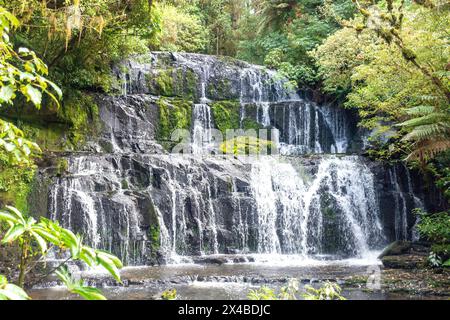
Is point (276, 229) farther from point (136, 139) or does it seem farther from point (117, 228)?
point (136, 139)

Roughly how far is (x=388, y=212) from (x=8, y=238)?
1433cm

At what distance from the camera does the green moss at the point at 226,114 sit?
62.2 feet

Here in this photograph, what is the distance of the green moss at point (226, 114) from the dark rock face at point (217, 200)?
10.8ft

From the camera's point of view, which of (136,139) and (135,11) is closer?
(135,11)

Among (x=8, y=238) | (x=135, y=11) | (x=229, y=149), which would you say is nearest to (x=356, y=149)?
(x=229, y=149)

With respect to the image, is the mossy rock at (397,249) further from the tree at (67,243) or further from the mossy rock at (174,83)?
the tree at (67,243)

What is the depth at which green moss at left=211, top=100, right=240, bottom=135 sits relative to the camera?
18969mm

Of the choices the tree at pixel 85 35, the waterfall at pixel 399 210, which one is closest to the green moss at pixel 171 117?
the tree at pixel 85 35

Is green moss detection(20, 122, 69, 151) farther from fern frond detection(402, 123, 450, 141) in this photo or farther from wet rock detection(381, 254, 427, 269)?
fern frond detection(402, 123, 450, 141)

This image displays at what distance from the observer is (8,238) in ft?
5.32

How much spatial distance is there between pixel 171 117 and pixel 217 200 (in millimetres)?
5714

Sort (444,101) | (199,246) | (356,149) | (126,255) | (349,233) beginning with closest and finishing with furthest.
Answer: (444,101) → (126,255) → (199,246) → (349,233) → (356,149)

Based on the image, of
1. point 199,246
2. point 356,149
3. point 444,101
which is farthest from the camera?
point 356,149

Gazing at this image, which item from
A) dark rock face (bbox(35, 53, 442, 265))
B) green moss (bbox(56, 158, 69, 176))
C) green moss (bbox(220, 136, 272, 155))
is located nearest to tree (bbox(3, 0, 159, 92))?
dark rock face (bbox(35, 53, 442, 265))
